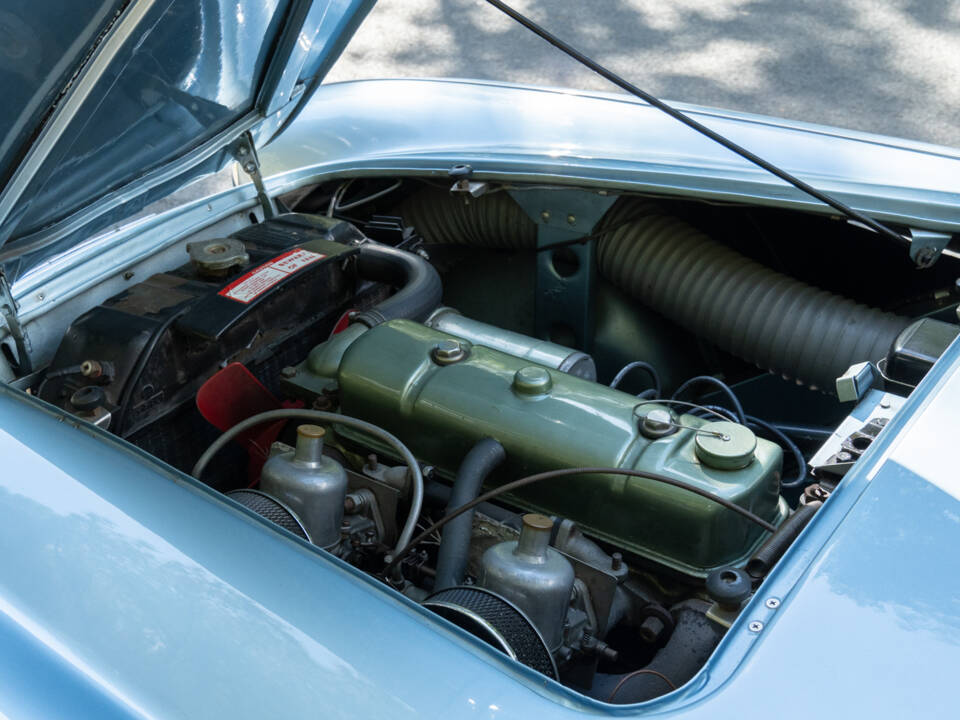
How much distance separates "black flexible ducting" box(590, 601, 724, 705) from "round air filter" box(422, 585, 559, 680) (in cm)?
9

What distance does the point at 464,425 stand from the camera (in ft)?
4.33

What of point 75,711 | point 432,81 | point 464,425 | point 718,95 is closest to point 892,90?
point 718,95

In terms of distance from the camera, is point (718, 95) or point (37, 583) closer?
point (37, 583)

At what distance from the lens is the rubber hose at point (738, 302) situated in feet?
5.28

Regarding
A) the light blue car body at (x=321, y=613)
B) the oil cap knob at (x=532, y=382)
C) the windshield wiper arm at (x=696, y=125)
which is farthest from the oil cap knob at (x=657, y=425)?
the windshield wiper arm at (x=696, y=125)

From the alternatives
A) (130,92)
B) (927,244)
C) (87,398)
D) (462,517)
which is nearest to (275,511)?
(462,517)

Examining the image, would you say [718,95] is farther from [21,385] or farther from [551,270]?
[21,385]

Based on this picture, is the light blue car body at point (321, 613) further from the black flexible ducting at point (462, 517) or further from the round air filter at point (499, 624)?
the black flexible ducting at point (462, 517)

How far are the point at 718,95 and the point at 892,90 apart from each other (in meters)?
0.71

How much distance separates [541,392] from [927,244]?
669 mm

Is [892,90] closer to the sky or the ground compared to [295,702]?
closer to the sky

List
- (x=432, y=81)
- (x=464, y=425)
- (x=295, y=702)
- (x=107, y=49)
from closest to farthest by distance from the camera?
1. (x=295, y=702)
2. (x=107, y=49)
3. (x=464, y=425)
4. (x=432, y=81)

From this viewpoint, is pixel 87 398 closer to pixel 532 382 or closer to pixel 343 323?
pixel 343 323

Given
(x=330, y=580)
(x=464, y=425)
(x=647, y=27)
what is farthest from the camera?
(x=647, y=27)
